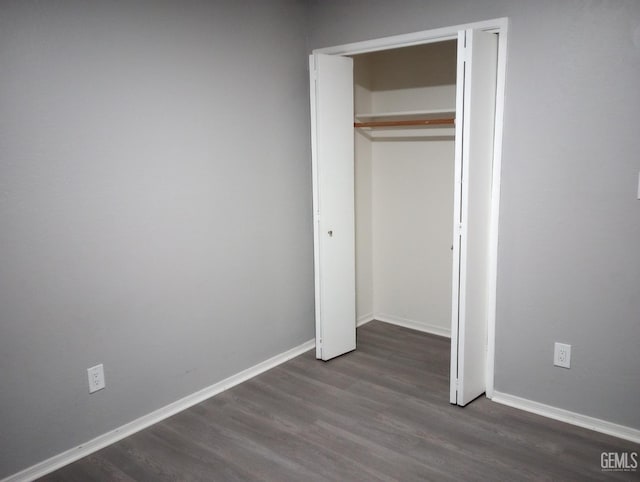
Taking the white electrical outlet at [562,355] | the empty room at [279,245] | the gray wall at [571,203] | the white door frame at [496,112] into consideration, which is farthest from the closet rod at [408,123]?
the white electrical outlet at [562,355]

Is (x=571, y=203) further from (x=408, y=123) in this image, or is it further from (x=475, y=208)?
(x=408, y=123)

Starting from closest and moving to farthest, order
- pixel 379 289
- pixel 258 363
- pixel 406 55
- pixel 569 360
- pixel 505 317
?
pixel 569 360 < pixel 505 317 < pixel 258 363 < pixel 406 55 < pixel 379 289

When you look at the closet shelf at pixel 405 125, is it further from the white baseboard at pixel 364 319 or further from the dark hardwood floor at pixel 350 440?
the dark hardwood floor at pixel 350 440

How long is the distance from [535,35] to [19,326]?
2.84 m

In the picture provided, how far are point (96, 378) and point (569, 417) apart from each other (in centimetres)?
249

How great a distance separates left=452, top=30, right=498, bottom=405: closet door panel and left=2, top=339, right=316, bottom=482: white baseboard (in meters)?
1.29

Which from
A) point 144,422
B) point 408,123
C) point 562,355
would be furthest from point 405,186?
point 144,422

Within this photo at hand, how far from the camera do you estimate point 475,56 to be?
8.48 ft

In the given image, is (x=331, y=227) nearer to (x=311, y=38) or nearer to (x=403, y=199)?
(x=403, y=199)

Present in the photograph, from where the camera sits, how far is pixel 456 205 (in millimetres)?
2736

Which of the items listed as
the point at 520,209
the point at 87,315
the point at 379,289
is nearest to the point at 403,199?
the point at 379,289

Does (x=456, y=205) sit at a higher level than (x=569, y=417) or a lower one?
higher

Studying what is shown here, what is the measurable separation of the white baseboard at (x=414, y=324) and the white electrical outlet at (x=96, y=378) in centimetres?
244

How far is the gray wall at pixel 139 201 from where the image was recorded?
7.27ft
